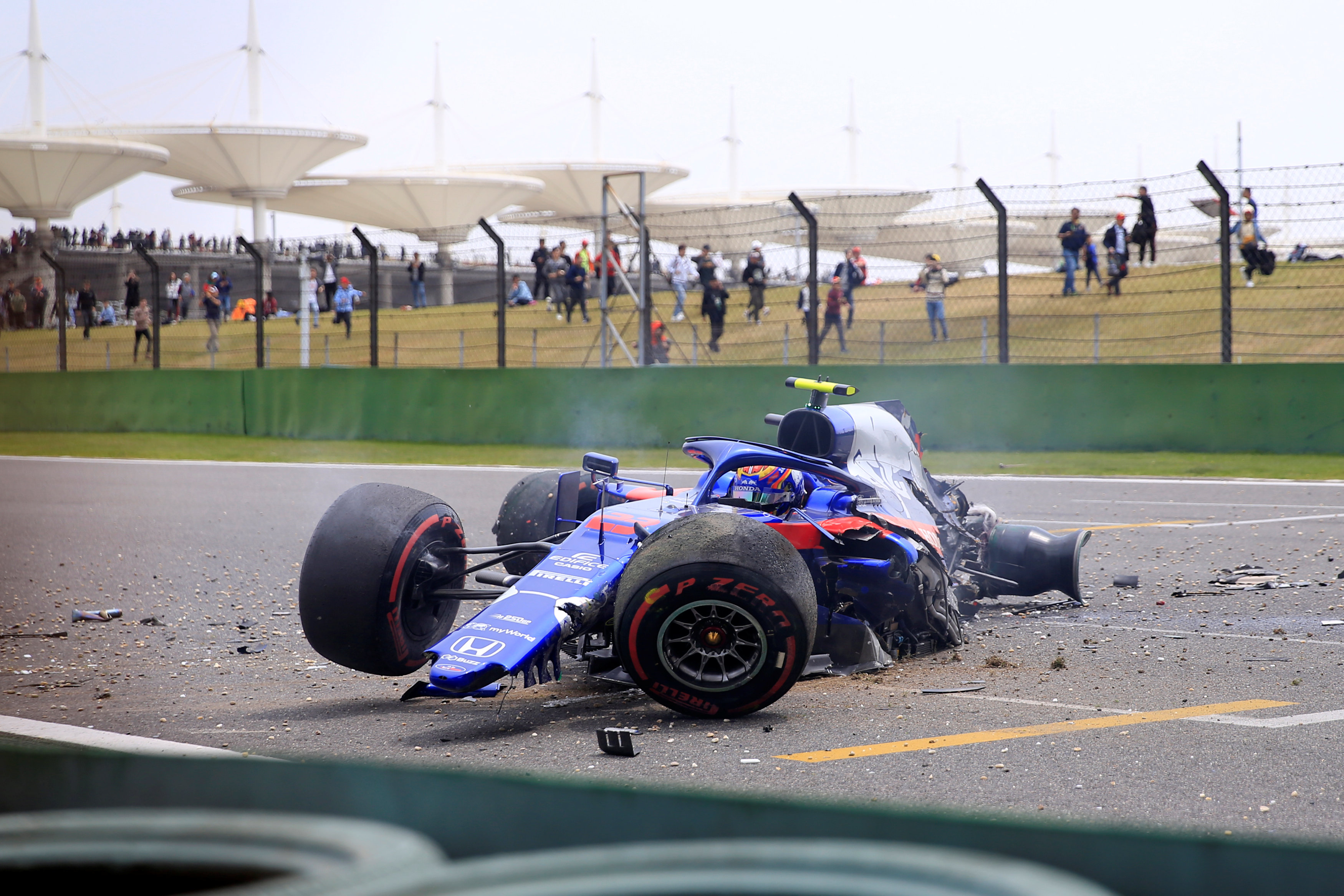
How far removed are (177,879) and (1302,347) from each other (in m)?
28.5

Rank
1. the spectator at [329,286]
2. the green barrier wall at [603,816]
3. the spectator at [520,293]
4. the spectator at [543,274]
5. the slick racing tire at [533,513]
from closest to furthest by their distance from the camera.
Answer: the green barrier wall at [603,816] → the slick racing tire at [533,513] → the spectator at [543,274] → the spectator at [329,286] → the spectator at [520,293]

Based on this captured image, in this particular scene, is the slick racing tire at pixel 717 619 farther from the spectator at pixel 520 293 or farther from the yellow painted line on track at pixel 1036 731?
the spectator at pixel 520 293

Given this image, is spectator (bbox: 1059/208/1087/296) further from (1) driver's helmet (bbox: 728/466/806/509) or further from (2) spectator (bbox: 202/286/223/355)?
(2) spectator (bbox: 202/286/223/355)

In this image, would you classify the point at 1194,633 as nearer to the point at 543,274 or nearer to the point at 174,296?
the point at 543,274

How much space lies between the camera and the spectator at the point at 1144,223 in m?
15.9

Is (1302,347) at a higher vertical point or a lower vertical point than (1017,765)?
higher

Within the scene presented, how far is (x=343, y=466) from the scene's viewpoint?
57.6 feet

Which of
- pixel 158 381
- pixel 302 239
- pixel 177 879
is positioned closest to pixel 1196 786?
pixel 177 879

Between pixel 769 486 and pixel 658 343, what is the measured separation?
1667 centimetres

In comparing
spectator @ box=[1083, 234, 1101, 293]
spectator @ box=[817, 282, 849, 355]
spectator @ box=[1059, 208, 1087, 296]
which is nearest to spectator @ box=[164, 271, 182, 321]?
spectator @ box=[817, 282, 849, 355]

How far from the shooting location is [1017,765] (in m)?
4.39

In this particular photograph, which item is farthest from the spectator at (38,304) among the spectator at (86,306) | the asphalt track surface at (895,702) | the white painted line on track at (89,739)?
the white painted line on track at (89,739)

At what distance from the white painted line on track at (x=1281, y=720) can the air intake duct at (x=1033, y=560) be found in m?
2.63

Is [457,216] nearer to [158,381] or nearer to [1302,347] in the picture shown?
[158,381]
